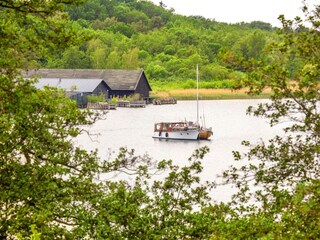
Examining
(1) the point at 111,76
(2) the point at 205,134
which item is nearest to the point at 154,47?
(1) the point at 111,76

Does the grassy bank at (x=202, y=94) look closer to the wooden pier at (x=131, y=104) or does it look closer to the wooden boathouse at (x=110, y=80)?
the wooden boathouse at (x=110, y=80)

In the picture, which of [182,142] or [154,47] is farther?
[154,47]

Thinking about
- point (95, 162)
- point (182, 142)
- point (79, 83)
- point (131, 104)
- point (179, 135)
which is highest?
point (79, 83)

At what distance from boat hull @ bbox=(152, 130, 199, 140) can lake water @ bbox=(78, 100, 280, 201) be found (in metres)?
0.42

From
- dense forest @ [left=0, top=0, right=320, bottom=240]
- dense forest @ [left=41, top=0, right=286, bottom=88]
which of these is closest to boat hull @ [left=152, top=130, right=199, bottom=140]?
dense forest @ [left=41, top=0, right=286, bottom=88]

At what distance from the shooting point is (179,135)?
1465 inches

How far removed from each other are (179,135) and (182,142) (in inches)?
45.7

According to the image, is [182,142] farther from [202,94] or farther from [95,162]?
[95,162]

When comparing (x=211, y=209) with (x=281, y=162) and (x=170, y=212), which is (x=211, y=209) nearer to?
(x=170, y=212)

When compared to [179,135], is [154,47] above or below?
above

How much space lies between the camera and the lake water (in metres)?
27.3

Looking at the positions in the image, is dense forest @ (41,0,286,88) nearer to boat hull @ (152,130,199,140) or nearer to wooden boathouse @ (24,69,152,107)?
wooden boathouse @ (24,69,152,107)

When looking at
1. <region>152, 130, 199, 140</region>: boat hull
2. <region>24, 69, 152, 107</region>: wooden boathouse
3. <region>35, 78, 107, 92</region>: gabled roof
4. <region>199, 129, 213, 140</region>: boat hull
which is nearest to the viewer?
<region>199, 129, 213, 140</region>: boat hull

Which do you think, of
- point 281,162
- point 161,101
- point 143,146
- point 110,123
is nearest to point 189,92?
point 161,101
